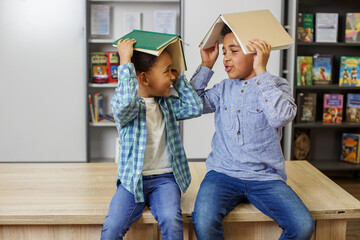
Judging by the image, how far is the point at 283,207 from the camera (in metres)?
1.42

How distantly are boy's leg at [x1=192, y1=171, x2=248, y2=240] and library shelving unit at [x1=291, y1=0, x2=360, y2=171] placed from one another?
6.70ft

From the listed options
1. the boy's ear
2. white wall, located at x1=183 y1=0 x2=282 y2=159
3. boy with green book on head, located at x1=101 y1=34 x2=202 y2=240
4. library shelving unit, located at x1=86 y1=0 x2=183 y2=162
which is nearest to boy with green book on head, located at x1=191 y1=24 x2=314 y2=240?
boy with green book on head, located at x1=101 y1=34 x2=202 y2=240

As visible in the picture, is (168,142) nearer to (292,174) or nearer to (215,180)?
(215,180)

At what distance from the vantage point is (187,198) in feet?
5.21

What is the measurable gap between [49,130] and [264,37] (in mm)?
2538

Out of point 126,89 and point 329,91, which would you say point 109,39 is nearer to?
point 329,91

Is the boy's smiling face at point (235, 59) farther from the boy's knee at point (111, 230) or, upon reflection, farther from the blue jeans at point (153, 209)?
the boy's knee at point (111, 230)

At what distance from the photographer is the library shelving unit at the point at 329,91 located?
11.6 feet

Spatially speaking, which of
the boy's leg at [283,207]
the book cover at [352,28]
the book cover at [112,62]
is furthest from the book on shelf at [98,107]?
the boy's leg at [283,207]

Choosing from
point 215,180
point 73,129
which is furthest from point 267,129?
point 73,129

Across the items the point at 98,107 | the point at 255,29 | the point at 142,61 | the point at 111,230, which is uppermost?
the point at 255,29

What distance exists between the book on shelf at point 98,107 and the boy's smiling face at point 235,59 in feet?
7.23

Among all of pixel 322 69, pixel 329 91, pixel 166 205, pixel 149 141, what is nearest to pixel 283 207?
pixel 166 205

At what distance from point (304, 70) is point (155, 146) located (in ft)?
7.50
